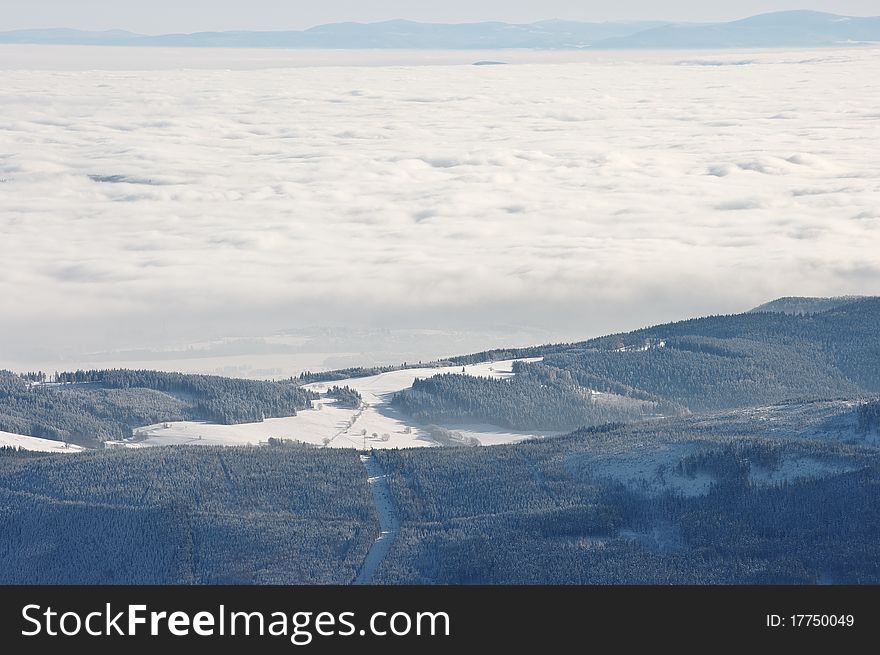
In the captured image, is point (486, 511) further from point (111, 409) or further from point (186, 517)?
point (111, 409)

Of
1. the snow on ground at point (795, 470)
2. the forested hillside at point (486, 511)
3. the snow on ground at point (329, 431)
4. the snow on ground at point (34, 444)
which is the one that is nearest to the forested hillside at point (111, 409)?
the snow on ground at point (329, 431)

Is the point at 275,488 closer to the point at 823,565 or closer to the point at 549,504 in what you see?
the point at 549,504

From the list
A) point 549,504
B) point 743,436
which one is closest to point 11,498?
point 549,504

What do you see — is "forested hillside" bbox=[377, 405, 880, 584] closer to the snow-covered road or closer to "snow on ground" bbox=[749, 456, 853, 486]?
"snow on ground" bbox=[749, 456, 853, 486]

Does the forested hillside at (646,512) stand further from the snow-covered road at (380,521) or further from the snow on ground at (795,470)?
the snow-covered road at (380,521)

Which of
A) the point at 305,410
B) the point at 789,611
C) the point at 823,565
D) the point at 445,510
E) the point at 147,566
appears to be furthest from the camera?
the point at 305,410

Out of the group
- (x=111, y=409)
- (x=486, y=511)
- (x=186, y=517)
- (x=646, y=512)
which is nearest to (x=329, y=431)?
(x=111, y=409)
